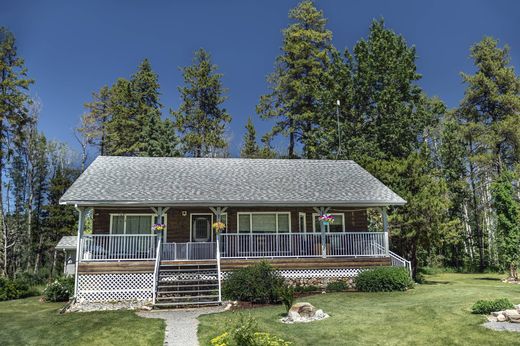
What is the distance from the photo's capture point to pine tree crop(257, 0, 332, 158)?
127 feet

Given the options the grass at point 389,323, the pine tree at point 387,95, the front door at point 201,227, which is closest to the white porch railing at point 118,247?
the front door at point 201,227

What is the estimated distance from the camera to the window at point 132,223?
19656 millimetres

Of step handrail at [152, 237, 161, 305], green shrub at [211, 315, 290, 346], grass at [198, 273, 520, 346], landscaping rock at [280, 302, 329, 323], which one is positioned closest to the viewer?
green shrub at [211, 315, 290, 346]

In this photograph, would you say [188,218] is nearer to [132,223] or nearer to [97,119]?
[132,223]

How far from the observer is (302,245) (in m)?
20.2

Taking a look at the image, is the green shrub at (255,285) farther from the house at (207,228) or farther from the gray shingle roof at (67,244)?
the gray shingle roof at (67,244)

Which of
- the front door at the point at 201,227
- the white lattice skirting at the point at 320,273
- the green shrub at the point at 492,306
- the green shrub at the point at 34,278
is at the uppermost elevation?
the front door at the point at 201,227

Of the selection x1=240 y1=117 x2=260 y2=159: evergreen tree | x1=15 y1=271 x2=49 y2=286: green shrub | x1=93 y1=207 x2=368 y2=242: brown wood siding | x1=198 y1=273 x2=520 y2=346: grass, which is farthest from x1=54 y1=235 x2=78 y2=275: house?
x1=198 y1=273 x2=520 y2=346: grass

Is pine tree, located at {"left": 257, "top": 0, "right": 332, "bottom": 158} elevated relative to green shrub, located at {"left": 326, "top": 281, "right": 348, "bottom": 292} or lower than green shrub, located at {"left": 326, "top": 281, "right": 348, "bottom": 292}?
elevated

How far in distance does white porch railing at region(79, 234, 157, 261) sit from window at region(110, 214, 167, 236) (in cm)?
50

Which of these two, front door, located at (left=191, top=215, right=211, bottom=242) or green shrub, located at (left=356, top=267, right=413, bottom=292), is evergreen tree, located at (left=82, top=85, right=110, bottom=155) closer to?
front door, located at (left=191, top=215, right=211, bottom=242)

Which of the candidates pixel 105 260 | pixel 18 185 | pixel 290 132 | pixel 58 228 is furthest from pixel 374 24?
pixel 18 185

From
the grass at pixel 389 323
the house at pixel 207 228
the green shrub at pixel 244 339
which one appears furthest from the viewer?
the house at pixel 207 228

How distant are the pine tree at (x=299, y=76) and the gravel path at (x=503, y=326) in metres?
28.1
